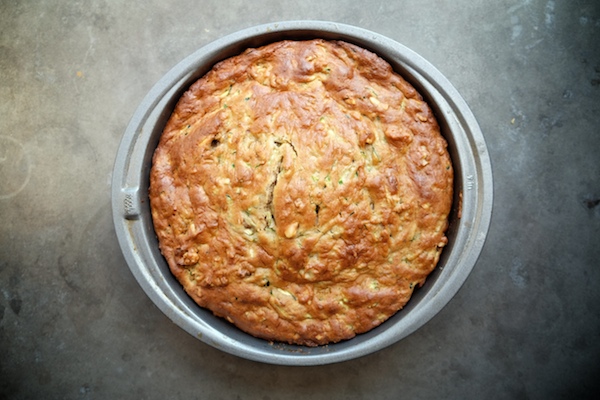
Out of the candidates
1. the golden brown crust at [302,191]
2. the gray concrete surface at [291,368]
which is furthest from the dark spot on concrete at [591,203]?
the golden brown crust at [302,191]

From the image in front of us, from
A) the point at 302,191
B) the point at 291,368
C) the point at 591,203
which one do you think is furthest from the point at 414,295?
the point at 591,203

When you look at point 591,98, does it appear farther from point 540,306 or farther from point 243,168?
point 243,168

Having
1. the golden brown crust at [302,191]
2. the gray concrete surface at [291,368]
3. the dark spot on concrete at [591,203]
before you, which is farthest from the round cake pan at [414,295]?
the dark spot on concrete at [591,203]

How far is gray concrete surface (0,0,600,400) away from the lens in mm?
3172

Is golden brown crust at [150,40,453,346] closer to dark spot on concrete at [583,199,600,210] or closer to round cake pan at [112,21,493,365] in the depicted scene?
round cake pan at [112,21,493,365]

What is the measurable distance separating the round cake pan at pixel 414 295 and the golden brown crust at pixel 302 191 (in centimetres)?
6

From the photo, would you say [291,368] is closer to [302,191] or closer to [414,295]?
[414,295]

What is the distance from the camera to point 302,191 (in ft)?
7.88

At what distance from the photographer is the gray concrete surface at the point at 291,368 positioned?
10.4 feet

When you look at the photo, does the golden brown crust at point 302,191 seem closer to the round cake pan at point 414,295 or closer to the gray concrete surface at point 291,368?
the round cake pan at point 414,295

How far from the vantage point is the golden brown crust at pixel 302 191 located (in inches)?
96.1

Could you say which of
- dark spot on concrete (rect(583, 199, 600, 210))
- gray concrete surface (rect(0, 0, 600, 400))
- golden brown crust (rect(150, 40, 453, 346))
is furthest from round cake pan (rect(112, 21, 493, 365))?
dark spot on concrete (rect(583, 199, 600, 210))

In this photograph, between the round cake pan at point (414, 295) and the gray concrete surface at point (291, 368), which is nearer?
the round cake pan at point (414, 295)

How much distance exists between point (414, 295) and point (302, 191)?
0.89 meters
